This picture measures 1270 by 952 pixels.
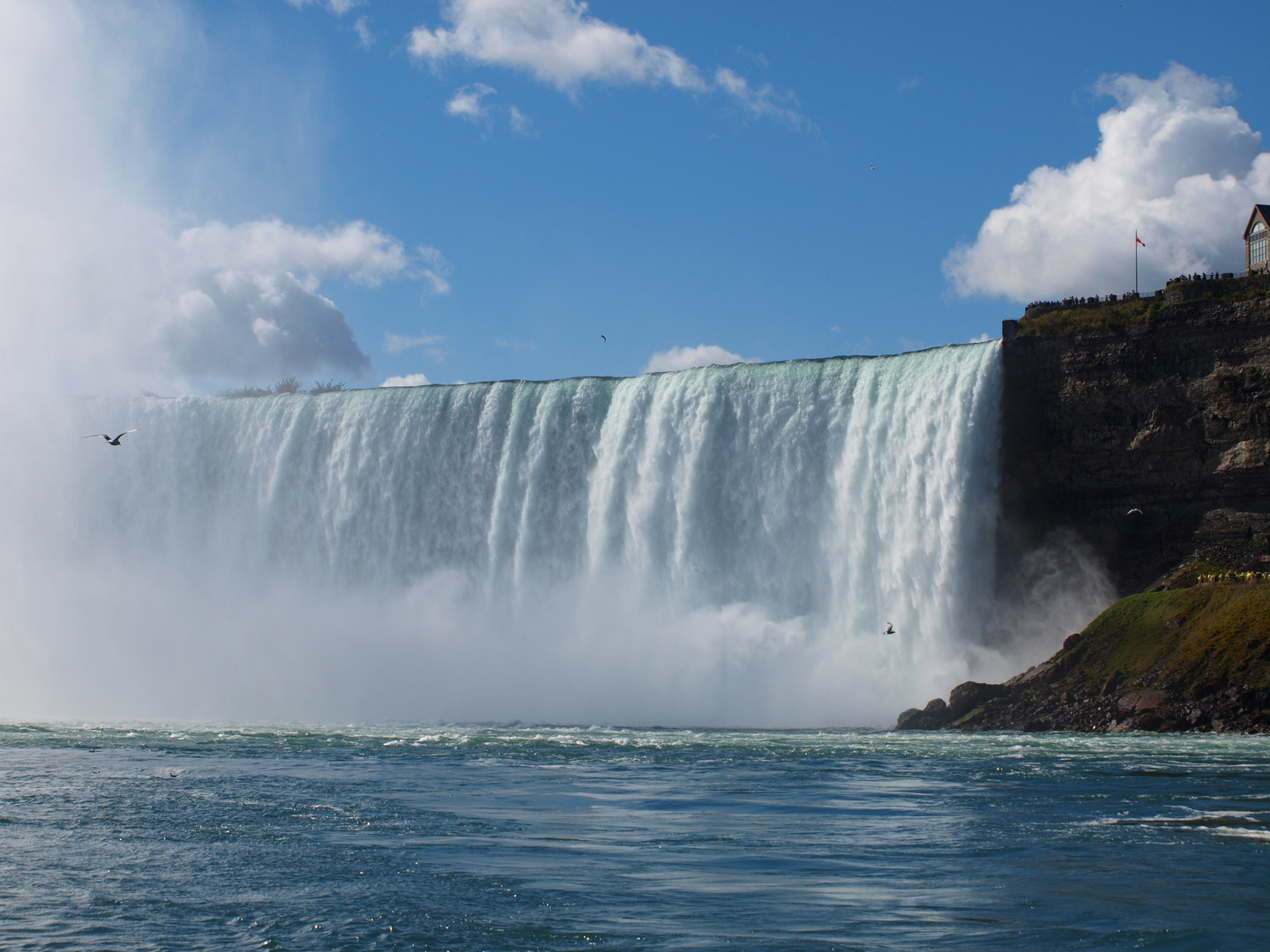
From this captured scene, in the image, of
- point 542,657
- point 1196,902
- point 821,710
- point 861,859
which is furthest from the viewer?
point 542,657

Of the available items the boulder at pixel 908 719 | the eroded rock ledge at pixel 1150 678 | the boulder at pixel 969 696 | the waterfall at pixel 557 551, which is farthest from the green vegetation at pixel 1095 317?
the boulder at pixel 908 719

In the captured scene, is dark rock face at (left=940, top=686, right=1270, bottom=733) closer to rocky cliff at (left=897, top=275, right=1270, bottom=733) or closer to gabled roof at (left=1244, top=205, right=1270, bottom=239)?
rocky cliff at (left=897, top=275, right=1270, bottom=733)

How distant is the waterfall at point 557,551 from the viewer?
33.5 meters

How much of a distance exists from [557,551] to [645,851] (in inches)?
1042

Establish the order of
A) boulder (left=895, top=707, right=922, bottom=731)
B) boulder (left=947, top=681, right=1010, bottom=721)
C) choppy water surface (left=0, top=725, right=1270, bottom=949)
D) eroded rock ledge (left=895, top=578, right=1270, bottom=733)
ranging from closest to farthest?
choppy water surface (left=0, top=725, right=1270, bottom=949) → eroded rock ledge (left=895, top=578, right=1270, bottom=733) → boulder (left=947, top=681, right=1010, bottom=721) → boulder (left=895, top=707, right=922, bottom=731)

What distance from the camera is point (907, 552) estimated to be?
33.8 m

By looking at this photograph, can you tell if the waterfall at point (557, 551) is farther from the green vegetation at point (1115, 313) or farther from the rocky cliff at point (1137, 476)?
the green vegetation at point (1115, 313)

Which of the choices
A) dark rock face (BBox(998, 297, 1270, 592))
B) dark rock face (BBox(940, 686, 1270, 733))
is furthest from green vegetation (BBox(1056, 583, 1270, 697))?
dark rock face (BBox(998, 297, 1270, 592))

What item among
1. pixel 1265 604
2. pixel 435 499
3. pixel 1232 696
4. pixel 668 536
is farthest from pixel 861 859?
pixel 435 499

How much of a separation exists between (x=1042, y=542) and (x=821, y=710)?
8568 millimetres

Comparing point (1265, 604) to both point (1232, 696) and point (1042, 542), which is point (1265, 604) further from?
point (1042, 542)

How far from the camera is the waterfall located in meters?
33.5

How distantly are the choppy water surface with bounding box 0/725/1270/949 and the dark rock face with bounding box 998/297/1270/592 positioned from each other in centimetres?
1224

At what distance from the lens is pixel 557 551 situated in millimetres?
38625
